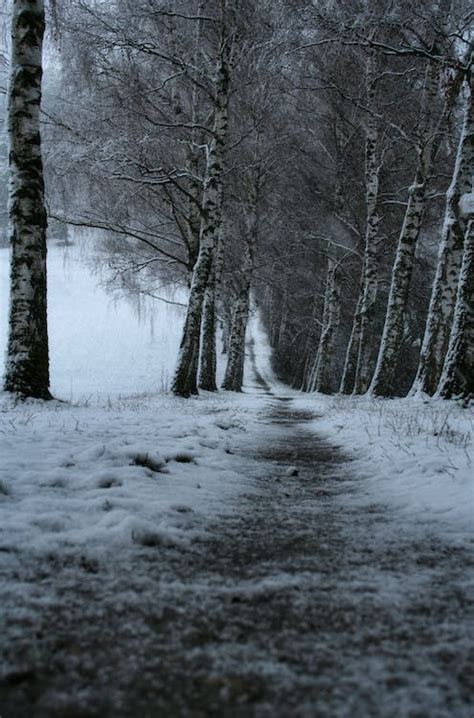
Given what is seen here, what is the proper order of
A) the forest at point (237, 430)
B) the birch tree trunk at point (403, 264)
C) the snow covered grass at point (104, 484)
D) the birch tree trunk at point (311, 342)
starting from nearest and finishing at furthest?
the forest at point (237, 430), the snow covered grass at point (104, 484), the birch tree trunk at point (403, 264), the birch tree trunk at point (311, 342)

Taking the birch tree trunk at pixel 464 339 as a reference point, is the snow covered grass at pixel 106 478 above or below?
below

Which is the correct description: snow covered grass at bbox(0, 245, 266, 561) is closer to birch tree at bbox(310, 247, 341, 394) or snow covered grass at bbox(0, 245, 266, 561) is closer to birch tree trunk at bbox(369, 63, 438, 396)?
birch tree trunk at bbox(369, 63, 438, 396)

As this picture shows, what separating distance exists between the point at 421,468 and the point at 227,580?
8.13ft

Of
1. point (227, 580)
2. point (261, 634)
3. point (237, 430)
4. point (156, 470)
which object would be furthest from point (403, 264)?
point (261, 634)

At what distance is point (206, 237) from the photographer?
1038cm

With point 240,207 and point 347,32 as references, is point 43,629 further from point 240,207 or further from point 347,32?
point 240,207

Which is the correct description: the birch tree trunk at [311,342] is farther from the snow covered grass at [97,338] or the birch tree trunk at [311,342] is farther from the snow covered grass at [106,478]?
the snow covered grass at [106,478]

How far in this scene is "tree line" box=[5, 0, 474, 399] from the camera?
23.2 ft

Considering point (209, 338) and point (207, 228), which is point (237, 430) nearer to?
point (207, 228)

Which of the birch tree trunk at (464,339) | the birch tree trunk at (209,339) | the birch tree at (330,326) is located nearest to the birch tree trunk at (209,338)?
the birch tree trunk at (209,339)

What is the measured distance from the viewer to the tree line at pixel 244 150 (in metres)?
7.07

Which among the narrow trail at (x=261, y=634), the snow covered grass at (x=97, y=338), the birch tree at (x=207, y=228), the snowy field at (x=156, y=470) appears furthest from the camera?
the snow covered grass at (x=97, y=338)

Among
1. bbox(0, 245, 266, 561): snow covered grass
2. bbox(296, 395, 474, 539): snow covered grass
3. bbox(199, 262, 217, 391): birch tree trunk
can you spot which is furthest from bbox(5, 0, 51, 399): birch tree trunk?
bbox(199, 262, 217, 391): birch tree trunk

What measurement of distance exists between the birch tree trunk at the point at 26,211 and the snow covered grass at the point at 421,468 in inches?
177
